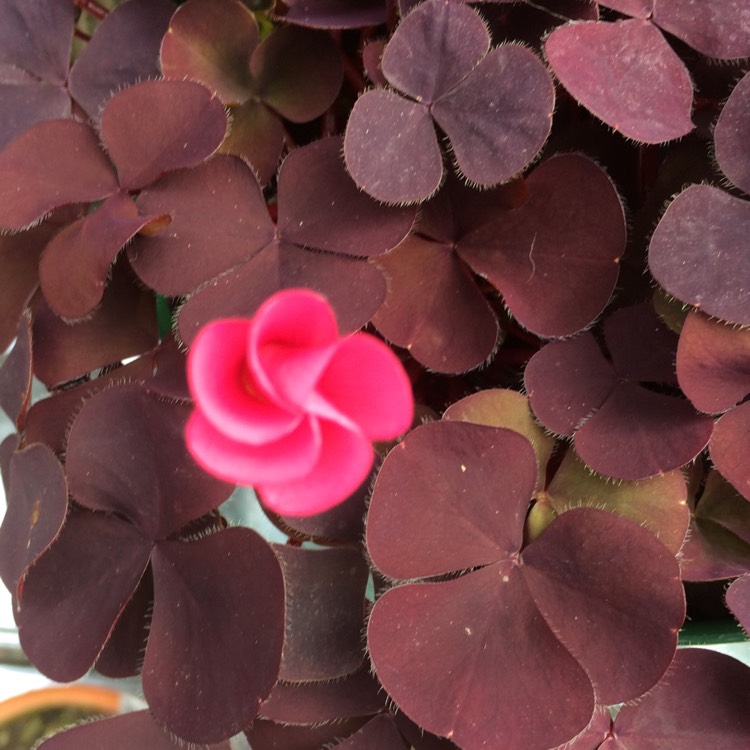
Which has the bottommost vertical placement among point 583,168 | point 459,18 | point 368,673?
point 368,673

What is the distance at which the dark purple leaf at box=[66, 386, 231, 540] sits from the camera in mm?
476

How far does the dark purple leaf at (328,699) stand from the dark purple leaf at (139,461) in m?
0.14

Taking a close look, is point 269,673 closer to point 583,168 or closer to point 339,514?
point 339,514

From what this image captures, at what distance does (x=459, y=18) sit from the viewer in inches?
18.0

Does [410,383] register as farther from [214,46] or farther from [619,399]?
[214,46]

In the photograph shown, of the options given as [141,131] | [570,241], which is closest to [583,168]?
[570,241]

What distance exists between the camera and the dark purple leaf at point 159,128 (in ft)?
1.55

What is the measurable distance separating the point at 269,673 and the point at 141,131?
366mm

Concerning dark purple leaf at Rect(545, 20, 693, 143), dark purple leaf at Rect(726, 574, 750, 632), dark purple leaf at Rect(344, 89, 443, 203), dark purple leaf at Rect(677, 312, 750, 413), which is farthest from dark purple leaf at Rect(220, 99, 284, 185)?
dark purple leaf at Rect(726, 574, 750, 632)

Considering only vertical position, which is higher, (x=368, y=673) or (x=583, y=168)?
(x=583, y=168)

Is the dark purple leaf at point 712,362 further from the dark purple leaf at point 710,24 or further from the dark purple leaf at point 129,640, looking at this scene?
the dark purple leaf at point 129,640

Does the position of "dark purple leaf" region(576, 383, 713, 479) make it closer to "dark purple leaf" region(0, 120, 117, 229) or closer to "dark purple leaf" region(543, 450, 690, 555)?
"dark purple leaf" region(543, 450, 690, 555)

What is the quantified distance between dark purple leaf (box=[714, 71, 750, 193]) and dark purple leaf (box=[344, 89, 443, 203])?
7.3 inches

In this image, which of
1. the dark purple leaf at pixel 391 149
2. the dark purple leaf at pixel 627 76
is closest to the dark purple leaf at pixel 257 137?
the dark purple leaf at pixel 391 149
